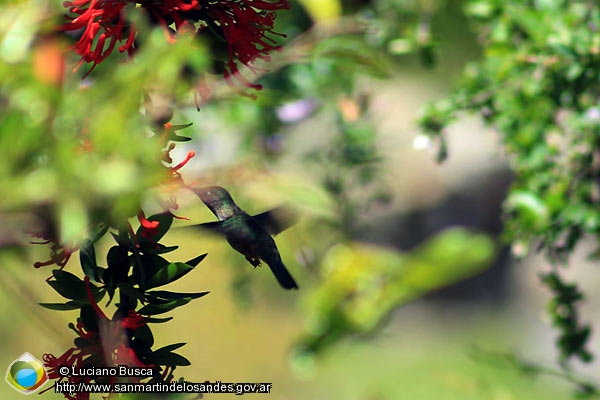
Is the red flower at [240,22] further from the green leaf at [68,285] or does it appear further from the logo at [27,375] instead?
the logo at [27,375]

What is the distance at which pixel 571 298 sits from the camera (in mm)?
951

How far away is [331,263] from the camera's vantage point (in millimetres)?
1500

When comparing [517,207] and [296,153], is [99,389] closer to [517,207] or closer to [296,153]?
[517,207]

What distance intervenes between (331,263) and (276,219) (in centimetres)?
86

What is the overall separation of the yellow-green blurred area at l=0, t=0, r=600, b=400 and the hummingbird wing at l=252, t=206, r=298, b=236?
0.16 ft

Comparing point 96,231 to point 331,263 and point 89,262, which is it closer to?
point 89,262

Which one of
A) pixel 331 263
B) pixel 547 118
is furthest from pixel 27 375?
pixel 331 263

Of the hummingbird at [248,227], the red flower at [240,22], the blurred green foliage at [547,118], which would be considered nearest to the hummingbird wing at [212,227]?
the hummingbird at [248,227]

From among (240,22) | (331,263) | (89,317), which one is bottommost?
(331,263)

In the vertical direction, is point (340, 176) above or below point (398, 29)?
below

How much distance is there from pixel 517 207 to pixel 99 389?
0.63 meters

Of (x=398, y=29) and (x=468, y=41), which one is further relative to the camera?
(x=468, y=41)

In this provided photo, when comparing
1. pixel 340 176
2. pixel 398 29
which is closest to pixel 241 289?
pixel 340 176

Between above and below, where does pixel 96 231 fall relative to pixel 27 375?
above
